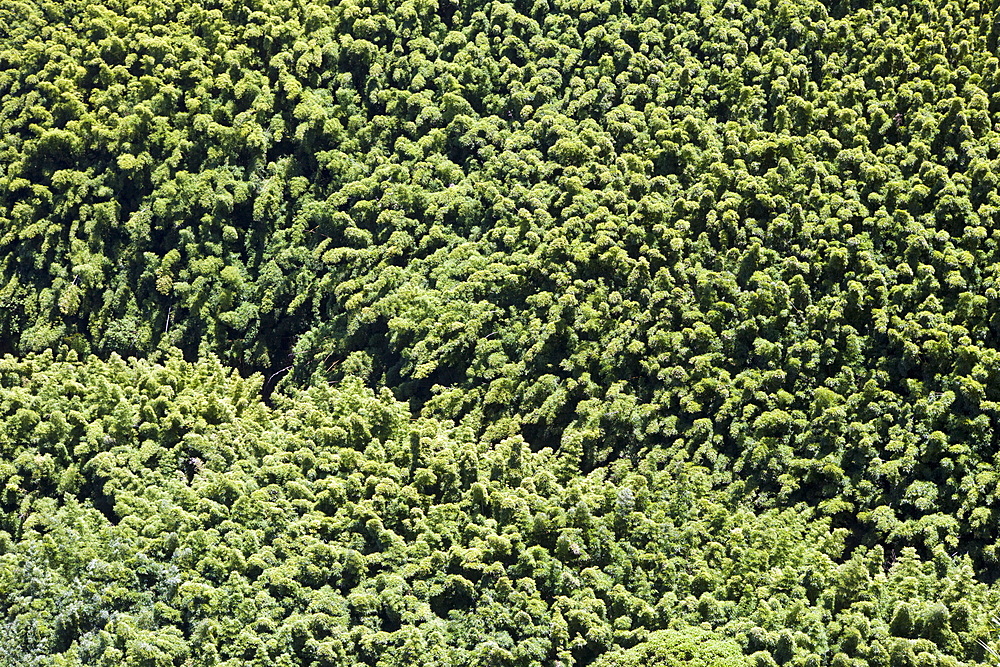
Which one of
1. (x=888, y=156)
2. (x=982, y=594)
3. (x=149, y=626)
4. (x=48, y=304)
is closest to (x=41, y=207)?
(x=48, y=304)

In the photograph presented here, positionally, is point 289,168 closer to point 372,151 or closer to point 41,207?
point 372,151

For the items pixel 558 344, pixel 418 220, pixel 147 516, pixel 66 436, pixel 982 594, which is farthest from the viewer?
pixel 418 220

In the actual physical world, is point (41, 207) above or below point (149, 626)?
above

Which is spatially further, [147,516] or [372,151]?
[372,151]

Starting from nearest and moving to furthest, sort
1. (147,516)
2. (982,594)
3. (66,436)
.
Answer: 1. (982,594)
2. (147,516)
3. (66,436)

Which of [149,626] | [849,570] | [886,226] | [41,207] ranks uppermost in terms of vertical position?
[886,226]

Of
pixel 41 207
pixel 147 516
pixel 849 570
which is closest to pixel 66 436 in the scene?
pixel 147 516
